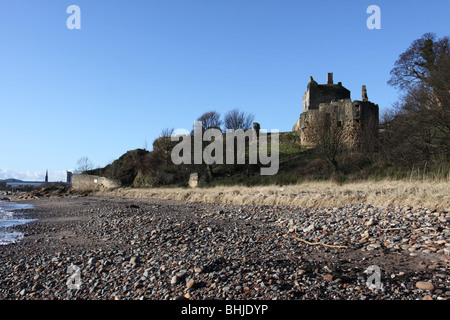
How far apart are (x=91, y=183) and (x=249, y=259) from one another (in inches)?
1641

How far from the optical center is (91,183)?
43344 millimetres

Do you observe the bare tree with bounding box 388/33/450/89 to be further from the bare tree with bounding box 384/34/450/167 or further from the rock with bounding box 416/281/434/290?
the rock with bounding box 416/281/434/290

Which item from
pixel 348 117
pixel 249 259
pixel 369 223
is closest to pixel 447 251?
pixel 369 223

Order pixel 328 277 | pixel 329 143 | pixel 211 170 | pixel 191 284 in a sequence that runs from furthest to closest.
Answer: pixel 211 170, pixel 329 143, pixel 191 284, pixel 328 277

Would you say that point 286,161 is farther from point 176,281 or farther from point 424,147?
point 176,281

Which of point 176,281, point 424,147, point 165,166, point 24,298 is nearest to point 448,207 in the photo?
point 176,281

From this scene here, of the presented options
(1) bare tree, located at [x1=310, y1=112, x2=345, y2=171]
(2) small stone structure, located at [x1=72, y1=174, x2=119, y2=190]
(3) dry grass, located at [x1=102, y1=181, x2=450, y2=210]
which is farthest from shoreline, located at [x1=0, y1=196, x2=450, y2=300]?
(2) small stone structure, located at [x1=72, y1=174, x2=119, y2=190]

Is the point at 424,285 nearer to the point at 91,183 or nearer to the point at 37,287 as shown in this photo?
the point at 37,287

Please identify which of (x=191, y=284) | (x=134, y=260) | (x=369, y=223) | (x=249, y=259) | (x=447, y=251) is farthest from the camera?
A: (x=369, y=223)

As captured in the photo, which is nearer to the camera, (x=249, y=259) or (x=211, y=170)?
(x=249, y=259)

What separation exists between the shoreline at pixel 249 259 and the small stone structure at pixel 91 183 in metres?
31.3

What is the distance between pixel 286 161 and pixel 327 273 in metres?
26.3

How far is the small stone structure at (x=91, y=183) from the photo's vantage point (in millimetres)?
39875

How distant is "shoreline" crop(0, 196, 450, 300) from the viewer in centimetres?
459
